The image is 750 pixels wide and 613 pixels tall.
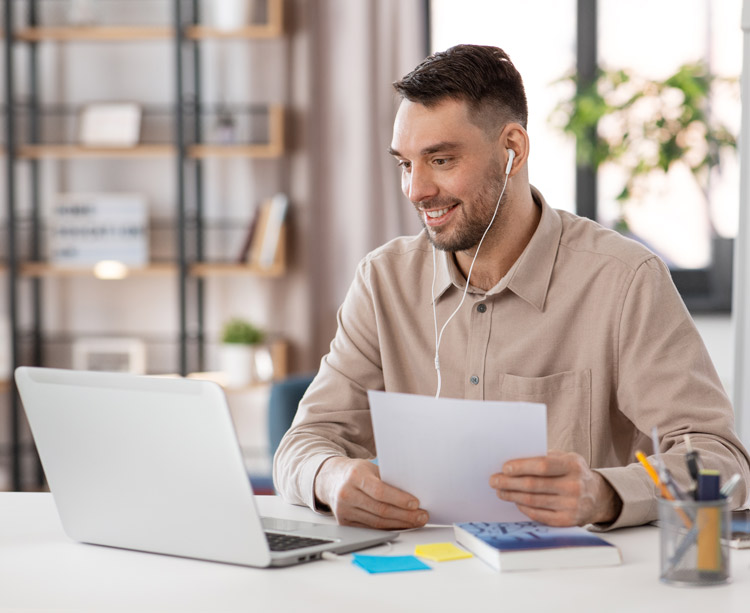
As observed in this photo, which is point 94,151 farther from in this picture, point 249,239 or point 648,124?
point 648,124

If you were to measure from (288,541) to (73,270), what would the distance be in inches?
106

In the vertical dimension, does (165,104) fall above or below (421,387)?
above

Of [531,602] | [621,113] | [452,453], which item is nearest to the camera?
[531,602]

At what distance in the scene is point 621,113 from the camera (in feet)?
11.3

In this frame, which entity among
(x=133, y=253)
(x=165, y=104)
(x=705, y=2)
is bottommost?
(x=133, y=253)

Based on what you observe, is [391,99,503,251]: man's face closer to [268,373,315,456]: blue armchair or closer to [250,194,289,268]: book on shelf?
[268,373,315,456]: blue armchair

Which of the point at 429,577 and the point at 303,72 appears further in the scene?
the point at 303,72

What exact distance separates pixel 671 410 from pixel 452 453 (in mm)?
437

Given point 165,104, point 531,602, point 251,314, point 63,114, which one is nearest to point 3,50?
point 63,114

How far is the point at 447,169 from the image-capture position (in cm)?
161

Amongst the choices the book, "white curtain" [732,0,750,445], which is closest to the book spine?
the book

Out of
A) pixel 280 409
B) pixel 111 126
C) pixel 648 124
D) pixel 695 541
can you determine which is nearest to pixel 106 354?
pixel 111 126

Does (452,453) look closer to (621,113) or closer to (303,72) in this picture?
(621,113)

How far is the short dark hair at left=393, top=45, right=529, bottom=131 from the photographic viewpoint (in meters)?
1.59
